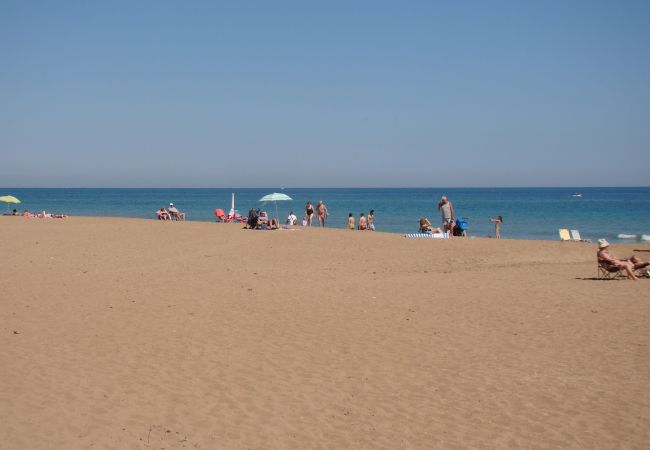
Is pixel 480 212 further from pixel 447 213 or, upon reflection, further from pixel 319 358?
pixel 319 358

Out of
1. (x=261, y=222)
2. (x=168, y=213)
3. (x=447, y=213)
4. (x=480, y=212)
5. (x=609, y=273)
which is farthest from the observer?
(x=480, y=212)

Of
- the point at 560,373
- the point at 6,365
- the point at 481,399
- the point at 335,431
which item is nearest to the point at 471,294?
the point at 560,373

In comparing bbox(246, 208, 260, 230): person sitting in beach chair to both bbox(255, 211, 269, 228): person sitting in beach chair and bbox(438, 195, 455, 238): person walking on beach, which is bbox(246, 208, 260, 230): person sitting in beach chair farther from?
bbox(438, 195, 455, 238): person walking on beach

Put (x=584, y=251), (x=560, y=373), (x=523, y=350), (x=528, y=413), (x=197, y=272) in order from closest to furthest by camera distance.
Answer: (x=528, y=413)
(x=560, y=373)
(x=523, y=350)
(x=197, y=272)
(x=584, y=251)

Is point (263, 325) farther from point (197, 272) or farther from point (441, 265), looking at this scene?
point (441, 265)

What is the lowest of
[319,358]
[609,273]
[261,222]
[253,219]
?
[319,358]

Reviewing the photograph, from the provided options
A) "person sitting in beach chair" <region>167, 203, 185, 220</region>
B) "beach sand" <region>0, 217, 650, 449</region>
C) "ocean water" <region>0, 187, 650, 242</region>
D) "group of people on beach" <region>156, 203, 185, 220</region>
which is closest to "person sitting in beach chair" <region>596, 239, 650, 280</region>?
"beach sand" <region>0, 217, 650, 449</region>

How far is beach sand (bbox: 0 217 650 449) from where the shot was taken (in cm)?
611

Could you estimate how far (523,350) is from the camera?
A: 8867 mm

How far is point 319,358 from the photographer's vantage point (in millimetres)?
8477

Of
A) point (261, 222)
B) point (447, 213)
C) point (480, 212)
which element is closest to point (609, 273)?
point (447, 213)

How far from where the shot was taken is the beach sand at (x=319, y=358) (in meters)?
6.11

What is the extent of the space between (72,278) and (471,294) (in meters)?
9.14

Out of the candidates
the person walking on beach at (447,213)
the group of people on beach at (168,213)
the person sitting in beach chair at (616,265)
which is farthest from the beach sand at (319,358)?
the group of people on beach at (168,213)
